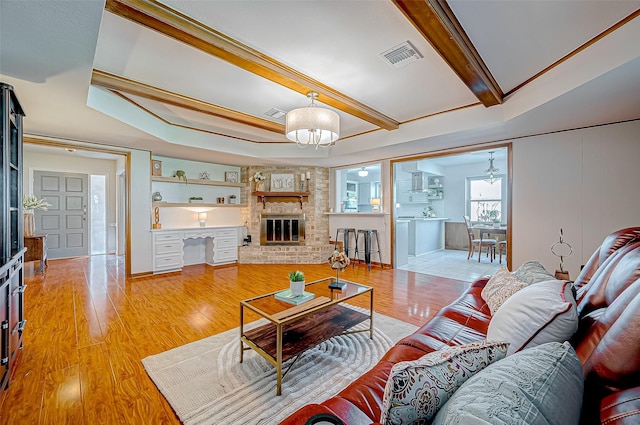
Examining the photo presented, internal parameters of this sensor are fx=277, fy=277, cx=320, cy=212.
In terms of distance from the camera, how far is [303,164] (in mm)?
6195

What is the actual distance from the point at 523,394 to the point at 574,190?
4262 mm

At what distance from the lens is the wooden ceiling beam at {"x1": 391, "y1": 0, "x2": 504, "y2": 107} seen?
5.87 feet

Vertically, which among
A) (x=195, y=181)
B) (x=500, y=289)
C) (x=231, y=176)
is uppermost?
(x=231, y=176)

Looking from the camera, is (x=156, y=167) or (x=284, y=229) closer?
(x=156, y=167)

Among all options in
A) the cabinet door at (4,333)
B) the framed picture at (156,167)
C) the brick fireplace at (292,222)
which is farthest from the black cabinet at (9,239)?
the brick fireplace at (292,222)

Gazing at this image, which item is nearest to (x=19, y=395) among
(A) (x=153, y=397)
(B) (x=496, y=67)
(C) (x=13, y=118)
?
(A) (x=153, y=397)

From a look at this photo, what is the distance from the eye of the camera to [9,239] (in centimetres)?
200

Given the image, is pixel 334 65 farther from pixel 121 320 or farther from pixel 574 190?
pixel 574 190

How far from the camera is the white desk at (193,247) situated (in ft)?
16.5

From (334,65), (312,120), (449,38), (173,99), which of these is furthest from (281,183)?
(449,38)

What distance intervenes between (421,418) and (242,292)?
140 inches

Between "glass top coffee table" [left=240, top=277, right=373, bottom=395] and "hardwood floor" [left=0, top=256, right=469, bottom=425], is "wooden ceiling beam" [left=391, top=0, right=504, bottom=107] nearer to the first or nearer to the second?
"glass top coffee table" [left=240, top=277, right=373, bottom=395]

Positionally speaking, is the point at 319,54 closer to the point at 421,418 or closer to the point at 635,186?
the point at 421,418

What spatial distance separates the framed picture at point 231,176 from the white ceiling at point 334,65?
2.07 meters
